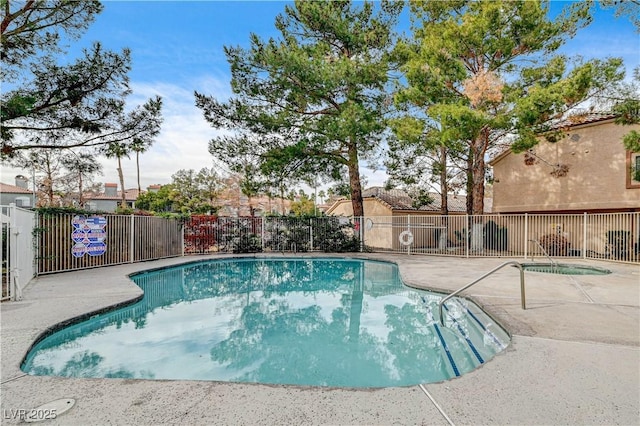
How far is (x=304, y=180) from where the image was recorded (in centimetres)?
1880

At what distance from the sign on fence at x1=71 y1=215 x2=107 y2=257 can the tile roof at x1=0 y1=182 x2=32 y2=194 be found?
3609 cm

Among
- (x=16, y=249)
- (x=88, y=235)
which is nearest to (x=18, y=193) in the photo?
(x=88, y=235)

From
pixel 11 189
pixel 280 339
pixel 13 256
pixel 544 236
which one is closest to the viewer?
pixel 280 339

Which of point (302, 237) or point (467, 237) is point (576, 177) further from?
point (302, 237)

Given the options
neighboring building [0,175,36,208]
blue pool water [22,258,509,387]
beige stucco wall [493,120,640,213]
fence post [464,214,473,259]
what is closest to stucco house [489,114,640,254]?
beige stucco wall [493,120,640,213]

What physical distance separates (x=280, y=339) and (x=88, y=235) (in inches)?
352

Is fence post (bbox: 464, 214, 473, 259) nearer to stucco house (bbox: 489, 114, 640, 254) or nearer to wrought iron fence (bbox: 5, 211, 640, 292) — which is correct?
wrought iron fence (bbox: 5, 211, 640, 292)

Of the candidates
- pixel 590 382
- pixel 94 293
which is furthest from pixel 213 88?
pixel 590 382

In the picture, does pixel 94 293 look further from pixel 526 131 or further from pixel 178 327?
pixel 526 131

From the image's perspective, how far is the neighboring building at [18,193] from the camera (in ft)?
117

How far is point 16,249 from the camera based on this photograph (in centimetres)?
707

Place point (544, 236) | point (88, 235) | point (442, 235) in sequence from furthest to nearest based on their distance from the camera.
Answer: point (442, 235) < point (544, 236) < point (88, 235)

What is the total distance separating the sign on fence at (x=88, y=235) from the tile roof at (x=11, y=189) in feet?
118

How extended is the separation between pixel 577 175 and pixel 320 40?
1454cm
